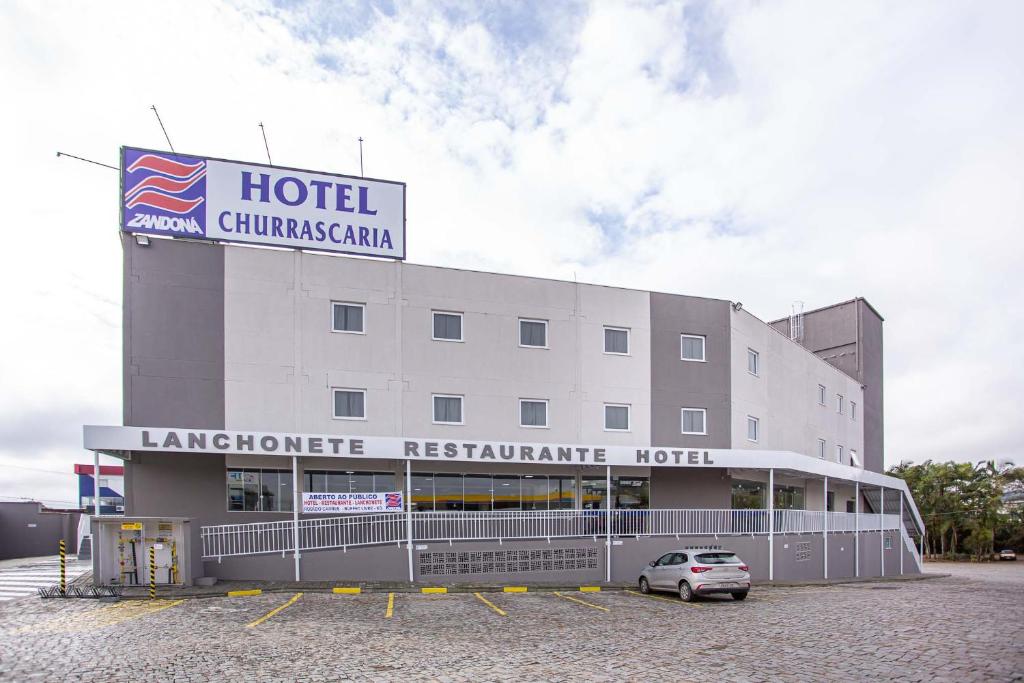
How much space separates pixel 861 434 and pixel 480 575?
27603 mm

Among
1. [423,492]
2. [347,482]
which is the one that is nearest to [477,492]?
[423,492]

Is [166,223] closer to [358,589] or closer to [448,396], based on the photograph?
[448,396]

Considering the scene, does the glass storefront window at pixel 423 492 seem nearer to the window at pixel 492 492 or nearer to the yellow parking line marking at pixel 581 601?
the window at pixel 492 492

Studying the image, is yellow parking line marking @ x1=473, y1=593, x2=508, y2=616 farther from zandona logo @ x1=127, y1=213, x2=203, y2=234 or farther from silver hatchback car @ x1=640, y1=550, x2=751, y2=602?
zandona logo @ x1=127, y1=213, x2=203, y2=234

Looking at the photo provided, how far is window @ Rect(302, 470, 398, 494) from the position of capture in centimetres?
2280

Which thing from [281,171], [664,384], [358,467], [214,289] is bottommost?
[358,467]

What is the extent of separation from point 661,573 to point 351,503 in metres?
8.53

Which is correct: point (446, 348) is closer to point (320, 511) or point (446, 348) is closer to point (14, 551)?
point (320, 511)

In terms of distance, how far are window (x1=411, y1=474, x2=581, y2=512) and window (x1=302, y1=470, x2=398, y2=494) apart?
897 mm

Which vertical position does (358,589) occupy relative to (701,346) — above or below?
below

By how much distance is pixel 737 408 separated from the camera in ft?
92.6

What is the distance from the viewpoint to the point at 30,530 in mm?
34375

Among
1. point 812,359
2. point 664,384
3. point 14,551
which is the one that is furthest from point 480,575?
point 14,551

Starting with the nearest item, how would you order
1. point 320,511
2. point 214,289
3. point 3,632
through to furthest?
point 3,632 → point 320,511 → point 214,289
